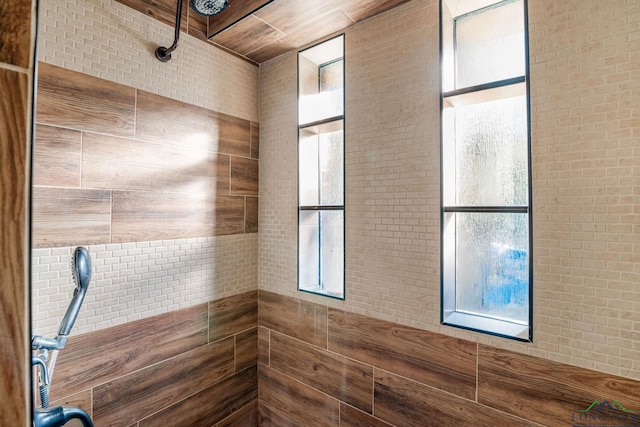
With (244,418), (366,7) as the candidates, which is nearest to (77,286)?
(244,418)

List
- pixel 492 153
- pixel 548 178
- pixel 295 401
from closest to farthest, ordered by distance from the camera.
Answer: pixel 548 178 < pixel 492 153 < pixel 295 401

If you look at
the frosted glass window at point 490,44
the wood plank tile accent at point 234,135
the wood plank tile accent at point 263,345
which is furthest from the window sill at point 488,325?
the wood plank tile accent at point 234,135

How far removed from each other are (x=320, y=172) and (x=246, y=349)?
47.9 inches

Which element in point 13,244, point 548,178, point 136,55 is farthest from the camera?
point 136,55

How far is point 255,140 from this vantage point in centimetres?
206

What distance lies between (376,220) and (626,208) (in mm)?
904

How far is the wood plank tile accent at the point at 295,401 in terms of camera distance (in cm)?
172

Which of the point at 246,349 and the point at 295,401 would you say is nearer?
the point at 295,401

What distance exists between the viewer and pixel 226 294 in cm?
188

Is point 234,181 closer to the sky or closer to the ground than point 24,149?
closer to the sky

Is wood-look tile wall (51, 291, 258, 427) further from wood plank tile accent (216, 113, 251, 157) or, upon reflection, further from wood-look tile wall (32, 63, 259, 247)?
wood plank tile accent (216, 113, 251, 157)

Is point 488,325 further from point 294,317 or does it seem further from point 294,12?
point 294,12

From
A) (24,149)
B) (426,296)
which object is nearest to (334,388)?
(426,296)

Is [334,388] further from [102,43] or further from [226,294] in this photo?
[102,43]
